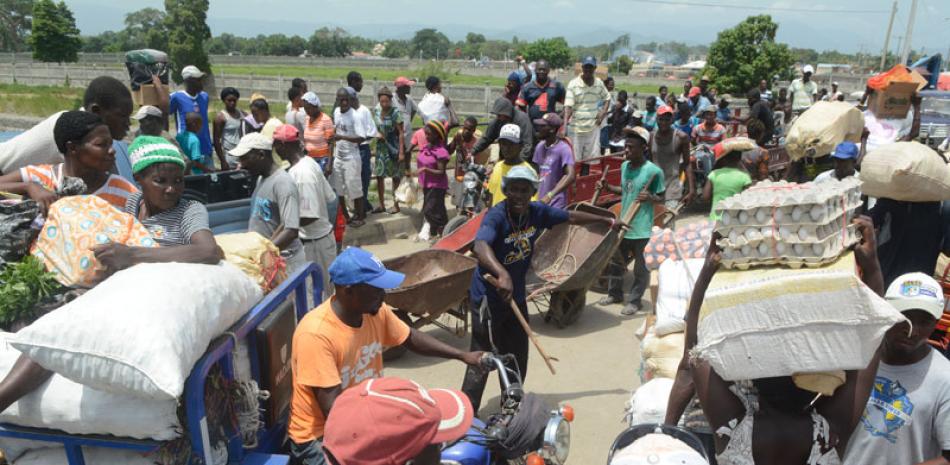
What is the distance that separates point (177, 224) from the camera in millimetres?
3182

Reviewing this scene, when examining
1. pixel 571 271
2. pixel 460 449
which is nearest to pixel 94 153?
pixel 460 449

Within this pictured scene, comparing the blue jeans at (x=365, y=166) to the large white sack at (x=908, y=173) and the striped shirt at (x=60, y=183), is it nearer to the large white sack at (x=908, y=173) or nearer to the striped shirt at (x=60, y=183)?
the striped shirt at (x=60, y=183)

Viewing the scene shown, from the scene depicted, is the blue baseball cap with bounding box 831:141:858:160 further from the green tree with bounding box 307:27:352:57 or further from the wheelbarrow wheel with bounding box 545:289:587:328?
the green tree with bounding box 307:27:352:57

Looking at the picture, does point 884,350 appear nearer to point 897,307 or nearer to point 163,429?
point 897,307

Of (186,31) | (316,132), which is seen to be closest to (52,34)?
(186,31)

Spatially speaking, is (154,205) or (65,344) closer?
(65,344)

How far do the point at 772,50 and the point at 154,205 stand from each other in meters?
35.7

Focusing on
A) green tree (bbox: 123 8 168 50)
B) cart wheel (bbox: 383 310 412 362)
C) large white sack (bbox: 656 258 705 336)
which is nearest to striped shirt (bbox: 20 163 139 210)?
cart wheel (bbox: 383 310 412 362)

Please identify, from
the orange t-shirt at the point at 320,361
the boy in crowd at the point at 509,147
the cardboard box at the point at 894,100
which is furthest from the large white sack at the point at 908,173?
the cardboard box at the point at 894,100

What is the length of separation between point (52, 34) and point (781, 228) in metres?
63.5

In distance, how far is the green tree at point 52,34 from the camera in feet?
170

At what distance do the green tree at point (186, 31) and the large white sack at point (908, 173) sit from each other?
47388 mm

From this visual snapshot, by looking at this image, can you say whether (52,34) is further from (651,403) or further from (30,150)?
(651,403)

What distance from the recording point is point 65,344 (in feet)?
6.97
